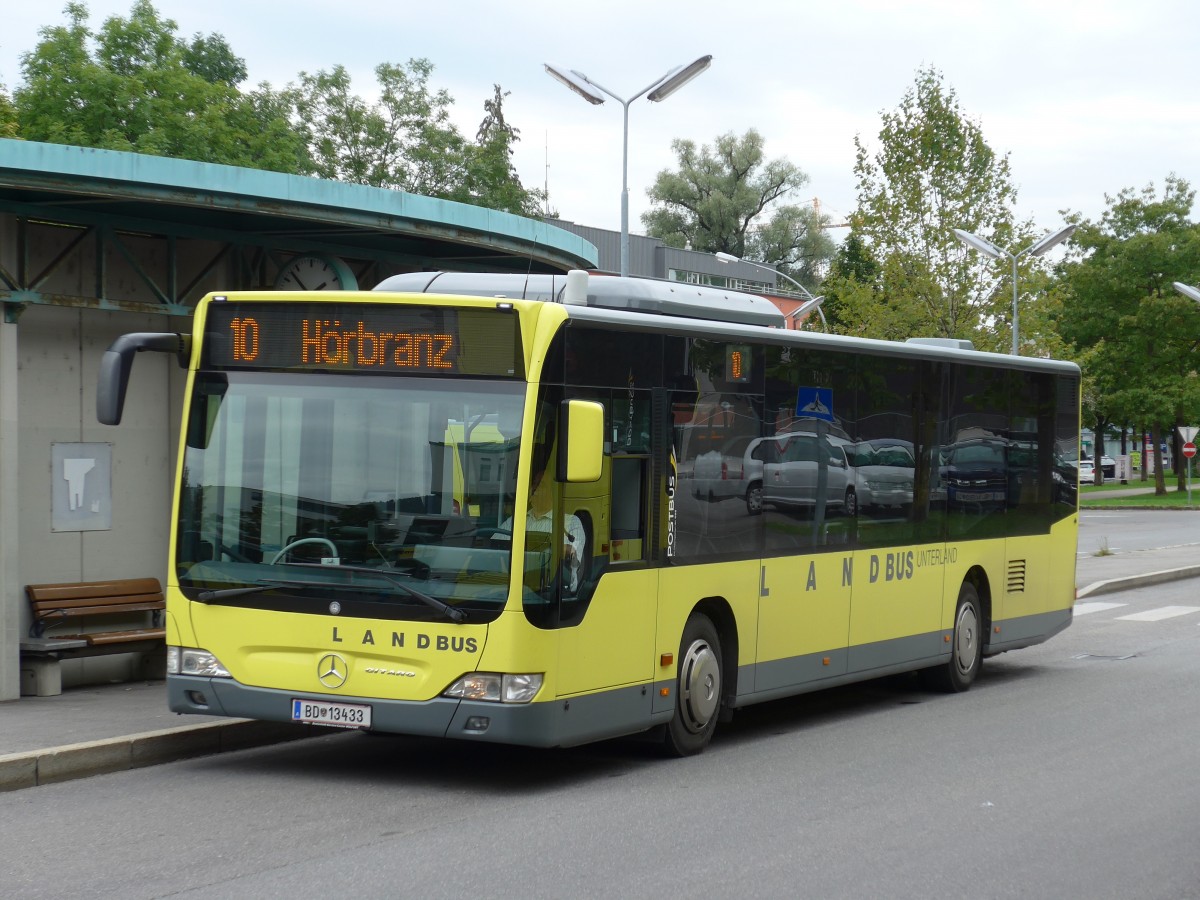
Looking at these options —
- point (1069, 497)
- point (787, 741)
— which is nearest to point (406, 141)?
point (1069, 497)

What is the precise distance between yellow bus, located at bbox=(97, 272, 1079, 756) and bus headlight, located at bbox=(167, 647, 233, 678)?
0.04 ft

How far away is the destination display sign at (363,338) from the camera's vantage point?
8758mm

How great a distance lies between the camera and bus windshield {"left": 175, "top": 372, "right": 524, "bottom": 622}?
8.57 metres

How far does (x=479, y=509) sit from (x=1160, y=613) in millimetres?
15138

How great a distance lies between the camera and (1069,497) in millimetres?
15680

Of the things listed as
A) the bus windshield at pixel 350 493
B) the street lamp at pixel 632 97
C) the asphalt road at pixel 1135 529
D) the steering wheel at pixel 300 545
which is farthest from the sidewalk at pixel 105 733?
the asphalt road at pixel 1135 529

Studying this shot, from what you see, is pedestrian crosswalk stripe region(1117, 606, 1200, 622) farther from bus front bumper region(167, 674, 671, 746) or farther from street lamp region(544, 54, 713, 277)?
bus front bumper region(167, 674, 671, 746)

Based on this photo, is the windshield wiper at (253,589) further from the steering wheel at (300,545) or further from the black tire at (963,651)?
the black tire at (963,651)

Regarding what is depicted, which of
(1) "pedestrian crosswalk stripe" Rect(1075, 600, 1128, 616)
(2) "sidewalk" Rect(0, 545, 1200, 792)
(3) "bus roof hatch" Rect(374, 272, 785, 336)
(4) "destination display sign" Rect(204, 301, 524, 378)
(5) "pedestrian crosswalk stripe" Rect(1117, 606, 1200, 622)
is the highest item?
(3) "bus roof hatch" Rect(374, 272, 785, 336)

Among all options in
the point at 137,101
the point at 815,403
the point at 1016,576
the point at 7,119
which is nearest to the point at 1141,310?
the point at 137,101

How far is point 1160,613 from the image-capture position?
21156mm

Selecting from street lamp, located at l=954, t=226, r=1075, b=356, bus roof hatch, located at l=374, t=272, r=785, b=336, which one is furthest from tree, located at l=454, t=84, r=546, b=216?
bus roof hatch, located at l=374, t=272, r=785, b=336

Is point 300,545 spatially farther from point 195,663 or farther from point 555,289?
point 555,289

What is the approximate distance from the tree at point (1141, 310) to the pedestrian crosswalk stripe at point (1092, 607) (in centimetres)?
4589
